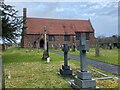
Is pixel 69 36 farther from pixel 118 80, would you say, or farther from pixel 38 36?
pixel 118 80

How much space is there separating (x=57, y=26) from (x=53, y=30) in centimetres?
222

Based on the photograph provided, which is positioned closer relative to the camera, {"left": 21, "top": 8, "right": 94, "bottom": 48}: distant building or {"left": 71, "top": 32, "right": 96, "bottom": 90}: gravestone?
{"left": 71, "top": 32, "right": 96, "bottom": 90}: gravestone

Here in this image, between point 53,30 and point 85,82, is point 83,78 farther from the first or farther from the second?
point 53,30

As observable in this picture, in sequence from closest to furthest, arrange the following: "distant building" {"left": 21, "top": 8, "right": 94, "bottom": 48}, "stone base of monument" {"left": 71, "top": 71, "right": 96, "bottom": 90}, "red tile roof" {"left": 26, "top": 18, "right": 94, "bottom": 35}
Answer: "stone base of monument" {"left": 71, "top": 71, "right": 96, "bottom": 90} < "distant building" {"left": 21, "top": 8, "right": 94, "bottom": 48} < "red tile roof" {"left": 26, "top": 18, "right": 94, "bottom": 35}

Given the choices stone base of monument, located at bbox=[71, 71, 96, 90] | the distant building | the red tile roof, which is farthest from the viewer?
the red tile roof

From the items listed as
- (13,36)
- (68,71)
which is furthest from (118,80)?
(13,36)

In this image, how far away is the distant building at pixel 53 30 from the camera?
56.7m

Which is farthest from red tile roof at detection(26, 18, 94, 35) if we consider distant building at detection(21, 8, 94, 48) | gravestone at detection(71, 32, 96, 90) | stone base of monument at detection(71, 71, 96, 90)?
stone base of monument at detection(71, 71, 96, 90)

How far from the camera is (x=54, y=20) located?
62688 mm

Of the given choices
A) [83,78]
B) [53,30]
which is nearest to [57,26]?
[53,30]

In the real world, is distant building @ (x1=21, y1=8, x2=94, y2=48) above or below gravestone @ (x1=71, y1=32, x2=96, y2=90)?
above

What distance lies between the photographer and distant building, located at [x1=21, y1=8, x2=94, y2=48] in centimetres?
5669

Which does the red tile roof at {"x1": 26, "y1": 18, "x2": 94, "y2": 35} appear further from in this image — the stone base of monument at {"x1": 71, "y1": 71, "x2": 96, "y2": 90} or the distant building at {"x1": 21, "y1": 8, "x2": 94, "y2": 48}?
the stone base of monument at {"x1": 71, "y1": 71, "x2": 96, "y2": 90}

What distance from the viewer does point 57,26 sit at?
60.4m
